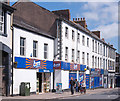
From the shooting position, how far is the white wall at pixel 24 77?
2269 centimetres

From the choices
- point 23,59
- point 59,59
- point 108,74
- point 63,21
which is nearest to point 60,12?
point 63,21

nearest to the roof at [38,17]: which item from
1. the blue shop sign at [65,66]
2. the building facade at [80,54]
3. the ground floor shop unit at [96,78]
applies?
the building facade at [80,54]

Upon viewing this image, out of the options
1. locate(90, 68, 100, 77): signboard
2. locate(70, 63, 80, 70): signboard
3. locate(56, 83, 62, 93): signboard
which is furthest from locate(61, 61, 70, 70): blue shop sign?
locate(90, 68, 100, 77): signboard

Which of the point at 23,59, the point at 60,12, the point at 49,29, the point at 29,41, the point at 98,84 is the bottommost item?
the point at 98,84

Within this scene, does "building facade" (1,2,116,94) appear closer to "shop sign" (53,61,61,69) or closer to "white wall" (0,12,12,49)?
"shop sign" (53,61,61,69)

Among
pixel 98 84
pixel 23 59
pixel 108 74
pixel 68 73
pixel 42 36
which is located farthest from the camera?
pixel 108 74

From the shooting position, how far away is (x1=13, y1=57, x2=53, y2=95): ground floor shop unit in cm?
2309

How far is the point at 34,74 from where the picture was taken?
25.9 m

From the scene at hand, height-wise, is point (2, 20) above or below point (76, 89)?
above

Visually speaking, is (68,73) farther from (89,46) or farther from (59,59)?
(89,46)

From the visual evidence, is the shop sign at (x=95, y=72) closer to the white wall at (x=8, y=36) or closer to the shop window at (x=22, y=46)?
the shop window at (x=22, y=46)

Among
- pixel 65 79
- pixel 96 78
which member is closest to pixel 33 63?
pixel 65 79

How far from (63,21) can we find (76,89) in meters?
9.29

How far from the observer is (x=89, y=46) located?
4344cm
